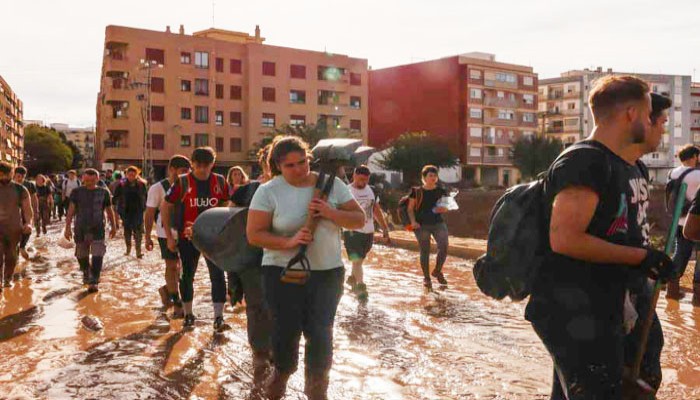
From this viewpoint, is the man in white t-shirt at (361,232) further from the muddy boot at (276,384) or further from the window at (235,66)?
the window at (235,66)

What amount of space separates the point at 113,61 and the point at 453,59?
34986mm

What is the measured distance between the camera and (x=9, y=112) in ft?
395

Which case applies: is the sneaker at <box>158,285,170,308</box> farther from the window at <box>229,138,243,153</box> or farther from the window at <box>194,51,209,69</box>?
the window at <box>229,138,243,153</box>

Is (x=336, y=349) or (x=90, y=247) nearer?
(x=336, y=349)

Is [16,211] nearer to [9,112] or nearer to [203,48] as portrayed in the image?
[203,48]

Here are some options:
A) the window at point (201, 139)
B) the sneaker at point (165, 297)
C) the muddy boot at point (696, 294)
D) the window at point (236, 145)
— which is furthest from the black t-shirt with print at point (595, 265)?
the window at point (236, 145)

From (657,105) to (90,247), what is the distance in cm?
888

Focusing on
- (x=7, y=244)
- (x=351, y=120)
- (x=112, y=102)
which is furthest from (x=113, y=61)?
(x=7, y=244)

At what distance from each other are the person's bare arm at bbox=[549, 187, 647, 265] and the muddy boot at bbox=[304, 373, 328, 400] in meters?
2.08

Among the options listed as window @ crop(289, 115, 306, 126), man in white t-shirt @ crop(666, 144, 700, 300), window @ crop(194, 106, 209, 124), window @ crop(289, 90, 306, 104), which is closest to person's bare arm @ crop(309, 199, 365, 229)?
man in white t-shirt @ crop(666, 144, 700, 300)

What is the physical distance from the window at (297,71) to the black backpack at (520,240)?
6827 cm

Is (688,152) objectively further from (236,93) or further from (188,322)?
(236,93)

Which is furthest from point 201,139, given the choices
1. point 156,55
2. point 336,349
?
point 336,349

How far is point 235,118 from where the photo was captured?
67688 mm
